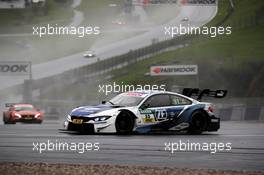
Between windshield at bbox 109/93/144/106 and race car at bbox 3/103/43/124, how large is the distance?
3.22 m

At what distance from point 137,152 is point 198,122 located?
490 cm

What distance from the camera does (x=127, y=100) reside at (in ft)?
56.1

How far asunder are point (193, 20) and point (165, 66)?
1.38 m

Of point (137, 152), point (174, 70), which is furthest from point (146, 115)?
point (137, 152)

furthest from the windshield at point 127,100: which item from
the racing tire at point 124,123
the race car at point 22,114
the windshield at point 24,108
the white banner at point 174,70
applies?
the windshield at point 24,108

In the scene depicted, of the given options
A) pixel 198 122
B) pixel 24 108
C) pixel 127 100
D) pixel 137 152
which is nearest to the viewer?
pixel 137 152

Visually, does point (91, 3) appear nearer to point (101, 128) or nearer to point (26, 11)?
point (26, 11)

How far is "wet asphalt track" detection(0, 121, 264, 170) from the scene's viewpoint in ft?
40.0

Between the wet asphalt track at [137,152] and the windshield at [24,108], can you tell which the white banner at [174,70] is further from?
the windshield at [24,108]

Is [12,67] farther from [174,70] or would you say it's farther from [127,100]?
[174,70]

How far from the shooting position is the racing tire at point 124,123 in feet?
54.5

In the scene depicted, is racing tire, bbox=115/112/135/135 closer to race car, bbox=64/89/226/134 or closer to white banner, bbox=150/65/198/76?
race car, bbox=64/89/226/134

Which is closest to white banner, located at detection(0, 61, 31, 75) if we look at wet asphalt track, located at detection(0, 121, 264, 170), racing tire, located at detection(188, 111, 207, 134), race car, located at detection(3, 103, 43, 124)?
wet asphalt track, located at detection(0, 121, 264, 170)

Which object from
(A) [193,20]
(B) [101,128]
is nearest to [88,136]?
(B) [101,128]
